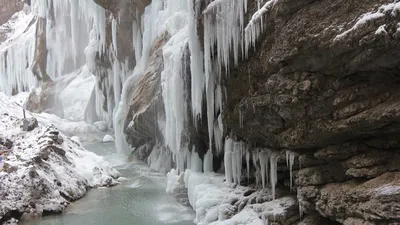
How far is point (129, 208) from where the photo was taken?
13102 mm

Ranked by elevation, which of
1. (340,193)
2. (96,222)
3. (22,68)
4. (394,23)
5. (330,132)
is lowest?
(96,222)

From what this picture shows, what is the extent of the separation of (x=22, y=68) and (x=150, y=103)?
3147cm

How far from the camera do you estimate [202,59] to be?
11695mm

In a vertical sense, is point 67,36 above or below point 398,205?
above

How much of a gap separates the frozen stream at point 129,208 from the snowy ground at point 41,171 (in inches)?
22.9

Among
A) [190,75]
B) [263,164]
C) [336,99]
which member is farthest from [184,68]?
[336,99]

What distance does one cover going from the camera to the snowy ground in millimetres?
12617

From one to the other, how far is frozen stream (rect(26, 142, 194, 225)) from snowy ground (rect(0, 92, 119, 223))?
58 centimetres

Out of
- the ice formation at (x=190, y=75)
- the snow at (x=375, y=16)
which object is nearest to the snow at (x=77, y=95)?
the ice formation at (x=190, y=75)

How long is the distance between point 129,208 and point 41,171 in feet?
12.3

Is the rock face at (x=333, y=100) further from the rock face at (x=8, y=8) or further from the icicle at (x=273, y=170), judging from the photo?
the rock face at (x=8, y=8)

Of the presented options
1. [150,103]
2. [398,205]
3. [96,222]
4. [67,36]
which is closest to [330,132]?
[398,205]

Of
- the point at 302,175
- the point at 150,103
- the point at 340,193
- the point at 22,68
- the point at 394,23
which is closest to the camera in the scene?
the point at 394,23

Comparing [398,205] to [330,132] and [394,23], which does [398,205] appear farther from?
[394,23]
